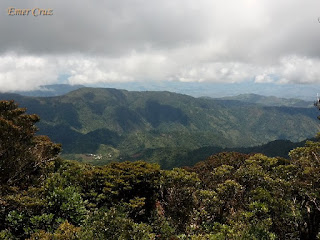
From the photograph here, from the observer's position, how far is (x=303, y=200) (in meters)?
21.2

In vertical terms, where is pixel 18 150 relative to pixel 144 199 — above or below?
above

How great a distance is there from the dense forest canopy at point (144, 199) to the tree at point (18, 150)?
0.10 m

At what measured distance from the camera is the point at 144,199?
2817 cm

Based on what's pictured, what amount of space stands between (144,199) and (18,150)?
1544cm

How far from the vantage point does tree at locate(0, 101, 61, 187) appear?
24.8m

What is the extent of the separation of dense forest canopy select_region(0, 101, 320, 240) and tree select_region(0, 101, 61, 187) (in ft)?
0.31

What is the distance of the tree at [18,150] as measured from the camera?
81.4ft

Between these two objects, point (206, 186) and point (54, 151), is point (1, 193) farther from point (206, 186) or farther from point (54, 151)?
point (206, 186)

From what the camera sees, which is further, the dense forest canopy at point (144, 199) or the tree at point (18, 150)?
the tree at point (18, 150)

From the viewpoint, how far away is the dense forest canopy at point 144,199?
15666 mm

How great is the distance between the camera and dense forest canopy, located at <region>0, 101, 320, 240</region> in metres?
15.7

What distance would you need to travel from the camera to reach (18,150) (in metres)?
26.0

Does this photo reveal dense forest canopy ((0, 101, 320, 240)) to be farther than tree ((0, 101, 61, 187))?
No

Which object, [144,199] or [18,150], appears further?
[144,199]
